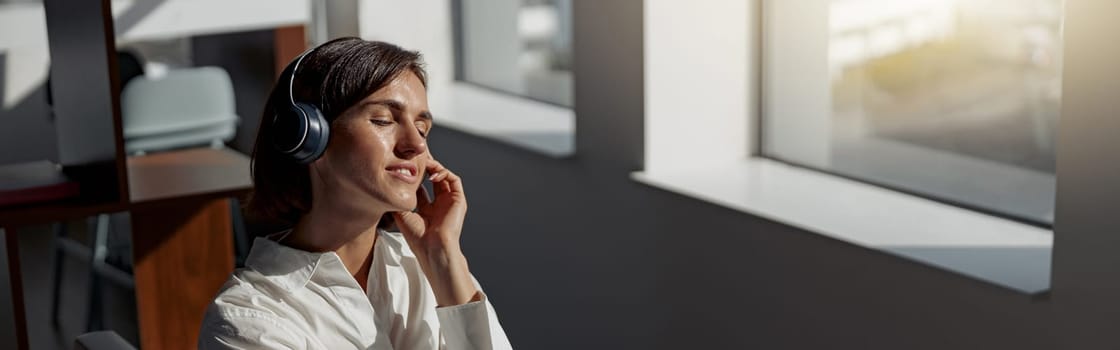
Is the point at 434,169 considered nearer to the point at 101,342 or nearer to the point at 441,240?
the point at 441,240

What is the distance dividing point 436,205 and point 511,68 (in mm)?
2589

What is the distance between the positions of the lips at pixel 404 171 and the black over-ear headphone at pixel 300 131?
9 cm

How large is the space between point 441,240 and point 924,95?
57.2 inches

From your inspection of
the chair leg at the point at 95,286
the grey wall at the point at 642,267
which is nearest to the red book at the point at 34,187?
the grey wall at the point at 642,267

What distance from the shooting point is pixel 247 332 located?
1667 millimetres

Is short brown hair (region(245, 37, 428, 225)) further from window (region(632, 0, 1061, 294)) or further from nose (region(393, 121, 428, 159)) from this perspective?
window (region(632, 0, 1061, 294))

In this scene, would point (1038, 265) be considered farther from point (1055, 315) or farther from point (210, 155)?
point (210, 155)

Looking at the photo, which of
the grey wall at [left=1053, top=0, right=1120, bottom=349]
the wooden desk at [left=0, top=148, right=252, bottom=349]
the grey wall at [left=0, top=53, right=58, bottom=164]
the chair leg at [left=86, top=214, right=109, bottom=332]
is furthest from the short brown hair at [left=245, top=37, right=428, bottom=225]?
the grey wall at [left=0, top=53, right=58, bottom=164]

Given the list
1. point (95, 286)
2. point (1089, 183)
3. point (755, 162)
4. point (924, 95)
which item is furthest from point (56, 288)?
point (1089, 183)

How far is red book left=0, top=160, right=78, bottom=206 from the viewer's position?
2.52 meters

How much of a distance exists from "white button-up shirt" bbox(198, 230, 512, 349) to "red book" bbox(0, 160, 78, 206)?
92cm

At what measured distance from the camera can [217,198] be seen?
2.69m

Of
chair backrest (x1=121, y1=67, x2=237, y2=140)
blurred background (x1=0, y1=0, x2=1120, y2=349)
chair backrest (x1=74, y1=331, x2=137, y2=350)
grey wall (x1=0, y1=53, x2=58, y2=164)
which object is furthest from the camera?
grey wall (x1=0, y1=53, x2=58, y2=164)

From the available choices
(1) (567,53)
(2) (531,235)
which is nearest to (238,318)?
(2) (531,235)
